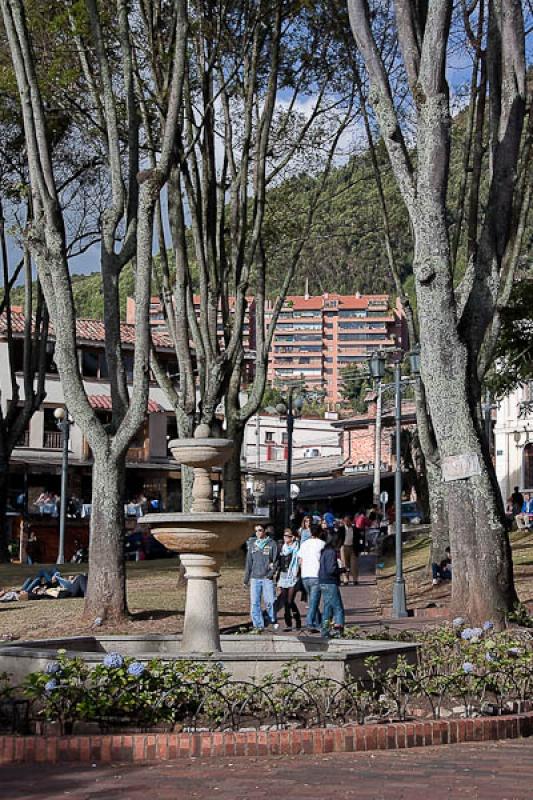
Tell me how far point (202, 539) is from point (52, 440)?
41.8m

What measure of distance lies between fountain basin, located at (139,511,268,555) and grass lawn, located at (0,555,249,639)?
16.1ft

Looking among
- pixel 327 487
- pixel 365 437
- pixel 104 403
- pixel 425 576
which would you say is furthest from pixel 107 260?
pixel 365 437

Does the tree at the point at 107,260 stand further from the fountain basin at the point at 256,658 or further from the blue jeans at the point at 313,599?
the fountain basin at the point at 256,658

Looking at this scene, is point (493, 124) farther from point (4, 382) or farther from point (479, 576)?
point (4, 382)

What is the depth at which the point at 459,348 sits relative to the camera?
50.0 ft

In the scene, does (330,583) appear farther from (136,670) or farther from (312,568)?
(136,670)

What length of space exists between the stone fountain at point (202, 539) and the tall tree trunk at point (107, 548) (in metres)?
5.11

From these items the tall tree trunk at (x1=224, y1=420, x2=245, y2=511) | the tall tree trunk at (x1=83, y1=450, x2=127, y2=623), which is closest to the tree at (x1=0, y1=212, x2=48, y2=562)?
the tall tree trunk at (x1=224, y1=420, x2=245, y2=511)

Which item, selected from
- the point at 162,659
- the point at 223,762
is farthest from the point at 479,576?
the point at 223,762

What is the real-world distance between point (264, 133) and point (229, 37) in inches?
71.0

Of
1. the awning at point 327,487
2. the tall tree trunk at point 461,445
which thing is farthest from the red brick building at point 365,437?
the tall tree trunk at point 461,445

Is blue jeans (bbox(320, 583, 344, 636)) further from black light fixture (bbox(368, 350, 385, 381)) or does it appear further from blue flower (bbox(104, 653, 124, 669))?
black light fixture (bbox(368, 350, 385, 381))

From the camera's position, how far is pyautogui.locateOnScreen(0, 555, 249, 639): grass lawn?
1717cm

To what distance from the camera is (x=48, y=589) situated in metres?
22.0
